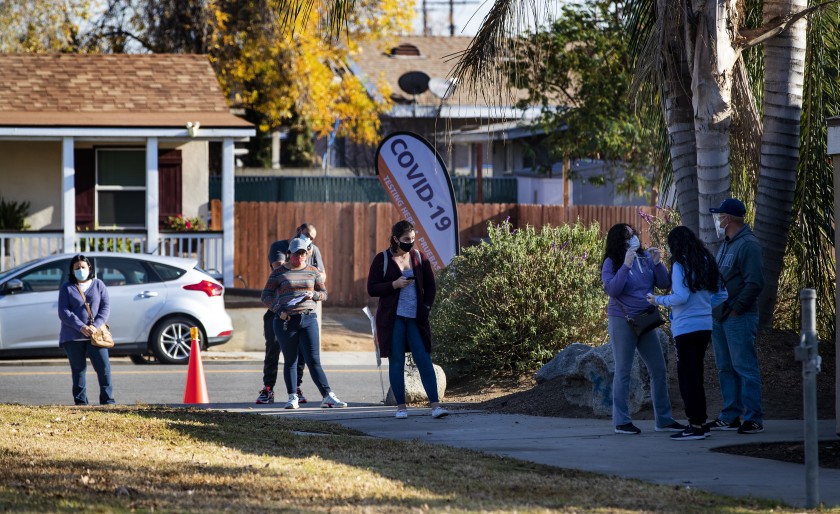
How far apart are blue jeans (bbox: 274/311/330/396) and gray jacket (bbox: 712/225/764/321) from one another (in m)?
3.95

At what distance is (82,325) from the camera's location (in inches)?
465

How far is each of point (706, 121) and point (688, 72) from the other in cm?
92

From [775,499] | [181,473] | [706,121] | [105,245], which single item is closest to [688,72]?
[706,121]

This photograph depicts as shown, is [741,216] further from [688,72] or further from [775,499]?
[775,499]

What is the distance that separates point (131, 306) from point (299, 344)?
18.3 ft

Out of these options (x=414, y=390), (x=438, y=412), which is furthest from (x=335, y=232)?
(x=438, y=412)

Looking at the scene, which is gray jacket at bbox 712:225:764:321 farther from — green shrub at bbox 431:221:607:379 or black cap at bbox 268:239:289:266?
black cap at bbox 268:239:289:266

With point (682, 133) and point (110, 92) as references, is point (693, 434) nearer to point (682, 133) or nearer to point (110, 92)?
point (682, 133)

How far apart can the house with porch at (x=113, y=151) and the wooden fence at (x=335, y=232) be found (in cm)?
109

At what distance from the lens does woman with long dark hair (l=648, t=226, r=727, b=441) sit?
882cm

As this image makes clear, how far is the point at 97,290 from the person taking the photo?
12078 mm

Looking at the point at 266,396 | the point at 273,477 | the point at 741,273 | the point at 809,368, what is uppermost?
the point at 741,273

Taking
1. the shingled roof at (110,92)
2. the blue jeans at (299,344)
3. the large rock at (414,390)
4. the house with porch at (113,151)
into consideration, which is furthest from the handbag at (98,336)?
the shingled roof at (110,92)

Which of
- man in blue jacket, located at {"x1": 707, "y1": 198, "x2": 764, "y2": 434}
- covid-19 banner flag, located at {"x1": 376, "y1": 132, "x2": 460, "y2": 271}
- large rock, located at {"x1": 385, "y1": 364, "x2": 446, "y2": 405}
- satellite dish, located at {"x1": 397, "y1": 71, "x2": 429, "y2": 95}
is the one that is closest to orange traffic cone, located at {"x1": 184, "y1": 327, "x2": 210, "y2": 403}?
large rock, located at {"x1": 385, "y1": 364, "x2": 446, "y2": 405}
